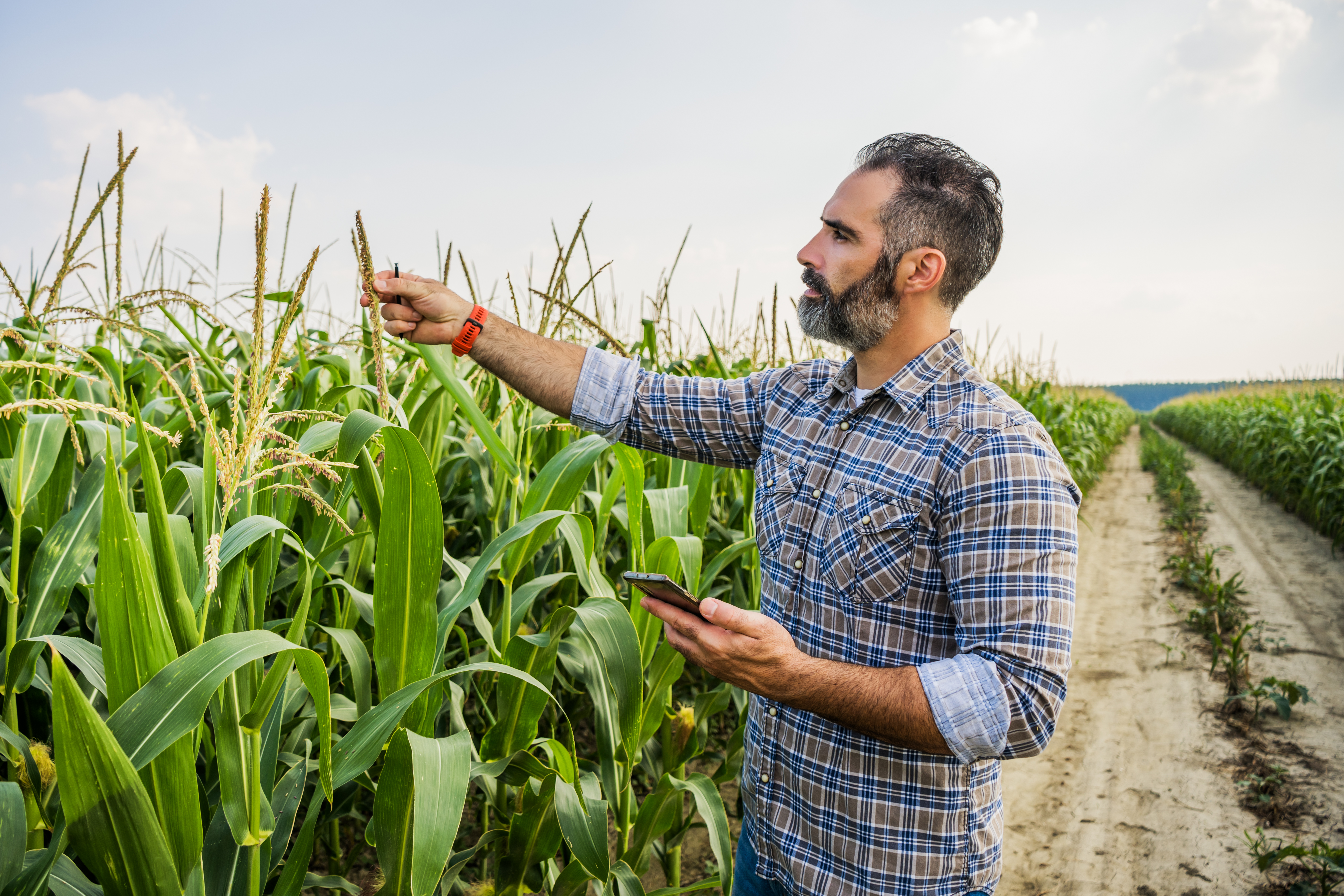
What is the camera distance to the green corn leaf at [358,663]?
53.1 inches

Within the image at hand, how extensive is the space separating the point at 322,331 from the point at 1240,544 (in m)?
8.56

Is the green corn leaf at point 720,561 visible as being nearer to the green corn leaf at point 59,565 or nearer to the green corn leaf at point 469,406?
the green corn leaf at point 469,406

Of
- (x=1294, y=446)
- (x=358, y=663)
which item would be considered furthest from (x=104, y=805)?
(x=1294, y=446)

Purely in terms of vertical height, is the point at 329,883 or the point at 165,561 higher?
the point at 165,561

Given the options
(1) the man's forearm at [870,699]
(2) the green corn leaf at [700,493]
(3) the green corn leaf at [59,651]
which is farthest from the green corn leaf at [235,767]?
(2) the green corn leaf at [700,493]

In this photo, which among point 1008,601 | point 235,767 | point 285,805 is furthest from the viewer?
point 285,805

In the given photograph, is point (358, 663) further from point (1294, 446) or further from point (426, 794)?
point (1294, 446)

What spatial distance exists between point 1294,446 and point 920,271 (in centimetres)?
1001

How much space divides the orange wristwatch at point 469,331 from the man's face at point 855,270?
0.69 meters

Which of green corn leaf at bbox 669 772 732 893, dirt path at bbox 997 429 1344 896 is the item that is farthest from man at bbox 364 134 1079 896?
dirt path at bbox 997 429 1344 896

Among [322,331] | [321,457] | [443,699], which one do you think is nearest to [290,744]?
[443,699]

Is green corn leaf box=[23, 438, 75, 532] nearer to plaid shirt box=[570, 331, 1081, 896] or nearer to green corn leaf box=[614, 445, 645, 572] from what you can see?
green corn leaf box=[614, 445, 645, 572]

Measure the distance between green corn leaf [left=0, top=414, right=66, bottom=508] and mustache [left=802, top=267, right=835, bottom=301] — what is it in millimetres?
1416

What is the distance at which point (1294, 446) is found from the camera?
29.6 feet
